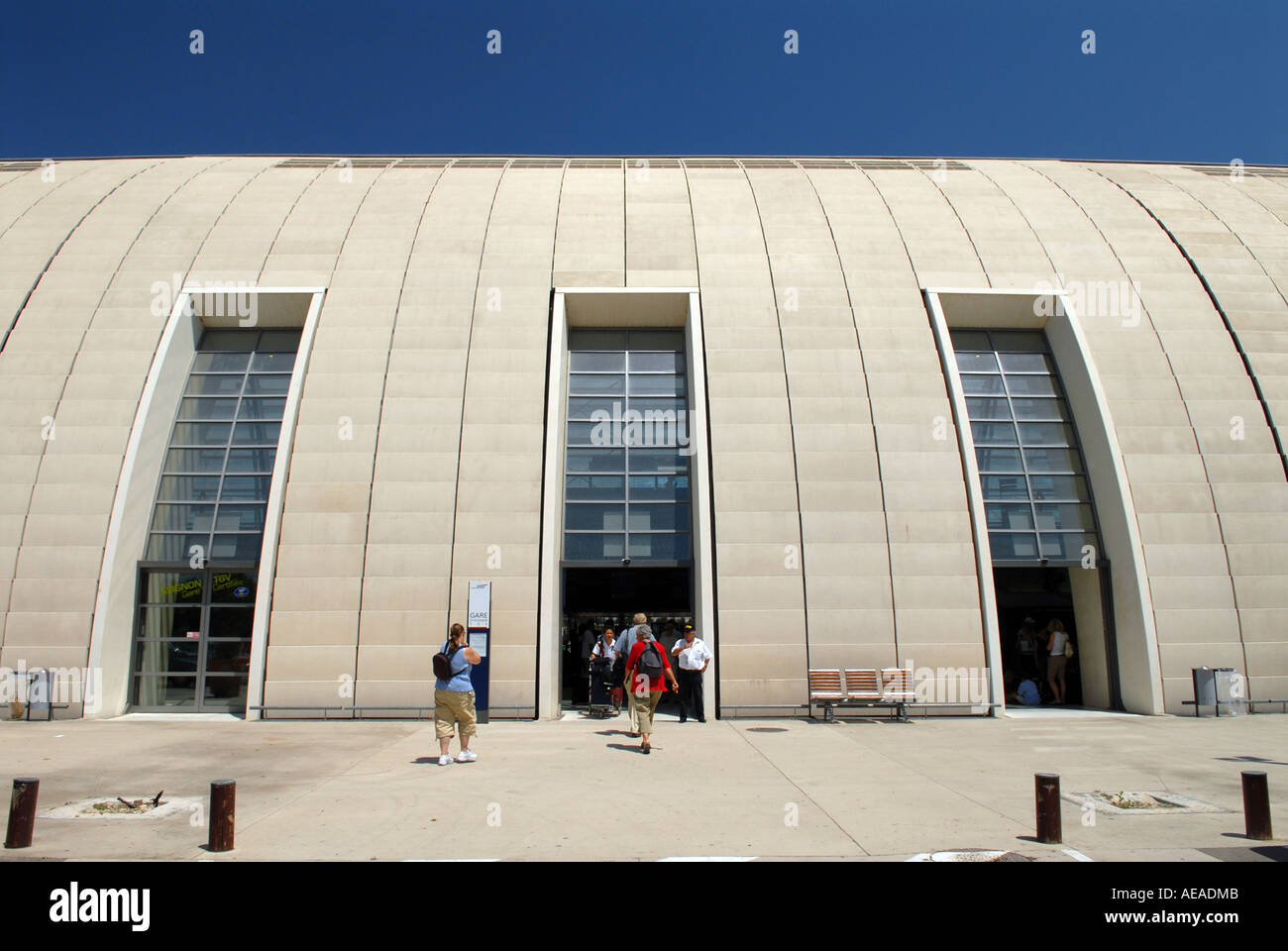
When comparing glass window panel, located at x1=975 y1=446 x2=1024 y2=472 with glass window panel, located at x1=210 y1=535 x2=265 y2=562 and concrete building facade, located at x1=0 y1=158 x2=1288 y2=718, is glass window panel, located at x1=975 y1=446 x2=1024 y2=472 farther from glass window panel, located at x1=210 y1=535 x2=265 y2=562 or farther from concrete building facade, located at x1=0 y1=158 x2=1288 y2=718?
glass window panel, located at x1=210 y1=535 x2=265 y2=562

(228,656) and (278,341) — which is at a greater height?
(278,341)

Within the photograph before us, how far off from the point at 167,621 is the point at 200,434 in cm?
383

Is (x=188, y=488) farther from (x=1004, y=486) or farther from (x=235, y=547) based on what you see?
(x=1004, y=486)

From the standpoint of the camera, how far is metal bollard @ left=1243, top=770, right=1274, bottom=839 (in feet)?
21.2

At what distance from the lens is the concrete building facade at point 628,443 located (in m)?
13.8

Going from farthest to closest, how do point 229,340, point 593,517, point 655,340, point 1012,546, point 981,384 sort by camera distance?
point 655,340, point 229,340, point 981,384, point 593,517, point 1012,546

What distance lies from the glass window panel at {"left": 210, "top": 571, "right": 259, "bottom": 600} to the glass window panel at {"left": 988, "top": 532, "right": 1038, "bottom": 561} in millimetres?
14643

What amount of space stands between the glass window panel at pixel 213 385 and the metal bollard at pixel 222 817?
40.0 feet

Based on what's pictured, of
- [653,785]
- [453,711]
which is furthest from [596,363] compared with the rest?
[653,785]

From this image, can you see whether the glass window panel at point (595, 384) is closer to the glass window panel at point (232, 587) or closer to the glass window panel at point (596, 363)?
the glass window panel at point (596, 363)

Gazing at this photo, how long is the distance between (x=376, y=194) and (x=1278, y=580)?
21.4 m

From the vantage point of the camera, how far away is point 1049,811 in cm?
625

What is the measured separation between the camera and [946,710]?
542 inches
